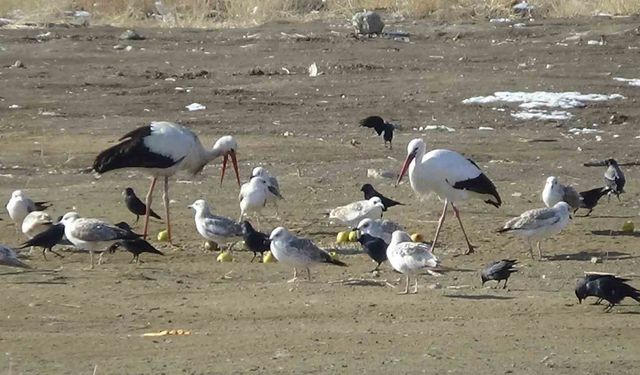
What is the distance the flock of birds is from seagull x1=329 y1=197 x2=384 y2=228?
0.03 ft

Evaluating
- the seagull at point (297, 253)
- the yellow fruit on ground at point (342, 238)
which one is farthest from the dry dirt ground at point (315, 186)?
the seagull at point (297, 253)

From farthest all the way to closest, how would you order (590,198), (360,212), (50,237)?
1. (590,198)
2. (360,212)
3. (50,237)

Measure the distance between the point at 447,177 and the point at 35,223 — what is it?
4.08 meters

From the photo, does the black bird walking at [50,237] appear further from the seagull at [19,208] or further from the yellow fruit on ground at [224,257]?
the seagull at [19,208]

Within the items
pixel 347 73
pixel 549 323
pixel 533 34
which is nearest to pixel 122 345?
pixel 549 323

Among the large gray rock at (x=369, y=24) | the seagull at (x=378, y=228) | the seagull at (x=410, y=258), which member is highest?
the seagull at (x=410, y=258)

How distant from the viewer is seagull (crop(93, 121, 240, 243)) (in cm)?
1638

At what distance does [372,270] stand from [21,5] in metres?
24.6

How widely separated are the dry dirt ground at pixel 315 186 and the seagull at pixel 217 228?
228 millimetres

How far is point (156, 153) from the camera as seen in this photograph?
16.5m

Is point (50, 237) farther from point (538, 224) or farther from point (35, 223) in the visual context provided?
point (538, 224)

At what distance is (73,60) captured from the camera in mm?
29297

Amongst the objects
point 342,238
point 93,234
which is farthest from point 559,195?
point 93,234

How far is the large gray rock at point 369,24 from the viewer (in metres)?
31.3
